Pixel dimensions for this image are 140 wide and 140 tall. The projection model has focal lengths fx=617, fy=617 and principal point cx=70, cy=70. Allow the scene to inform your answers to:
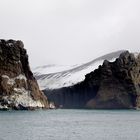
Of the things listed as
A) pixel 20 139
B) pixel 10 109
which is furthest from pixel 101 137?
pixel 10 109

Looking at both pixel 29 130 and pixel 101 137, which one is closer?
pixel 101 137

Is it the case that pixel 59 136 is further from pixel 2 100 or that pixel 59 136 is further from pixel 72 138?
pixel 2 100

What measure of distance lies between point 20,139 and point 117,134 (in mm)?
18285

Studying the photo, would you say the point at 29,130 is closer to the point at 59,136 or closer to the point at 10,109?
the point at 59,136

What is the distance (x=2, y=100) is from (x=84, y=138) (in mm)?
110822

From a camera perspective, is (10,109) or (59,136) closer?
(59,136)

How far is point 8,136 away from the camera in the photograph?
92.1m

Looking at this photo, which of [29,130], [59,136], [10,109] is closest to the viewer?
[59,136]

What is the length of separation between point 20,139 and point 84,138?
9.96m

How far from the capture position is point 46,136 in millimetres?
93312

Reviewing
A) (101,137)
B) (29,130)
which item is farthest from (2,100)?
(101,137)

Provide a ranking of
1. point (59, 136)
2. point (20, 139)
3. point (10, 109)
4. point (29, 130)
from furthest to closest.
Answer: point (10, 109) < point (29, 130) < point (59, 136) < point (20, 139)

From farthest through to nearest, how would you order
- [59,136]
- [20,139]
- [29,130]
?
[29,130]
[59,136]
[20,139]

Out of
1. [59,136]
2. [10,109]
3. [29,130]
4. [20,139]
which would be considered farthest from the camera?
[10,109]
